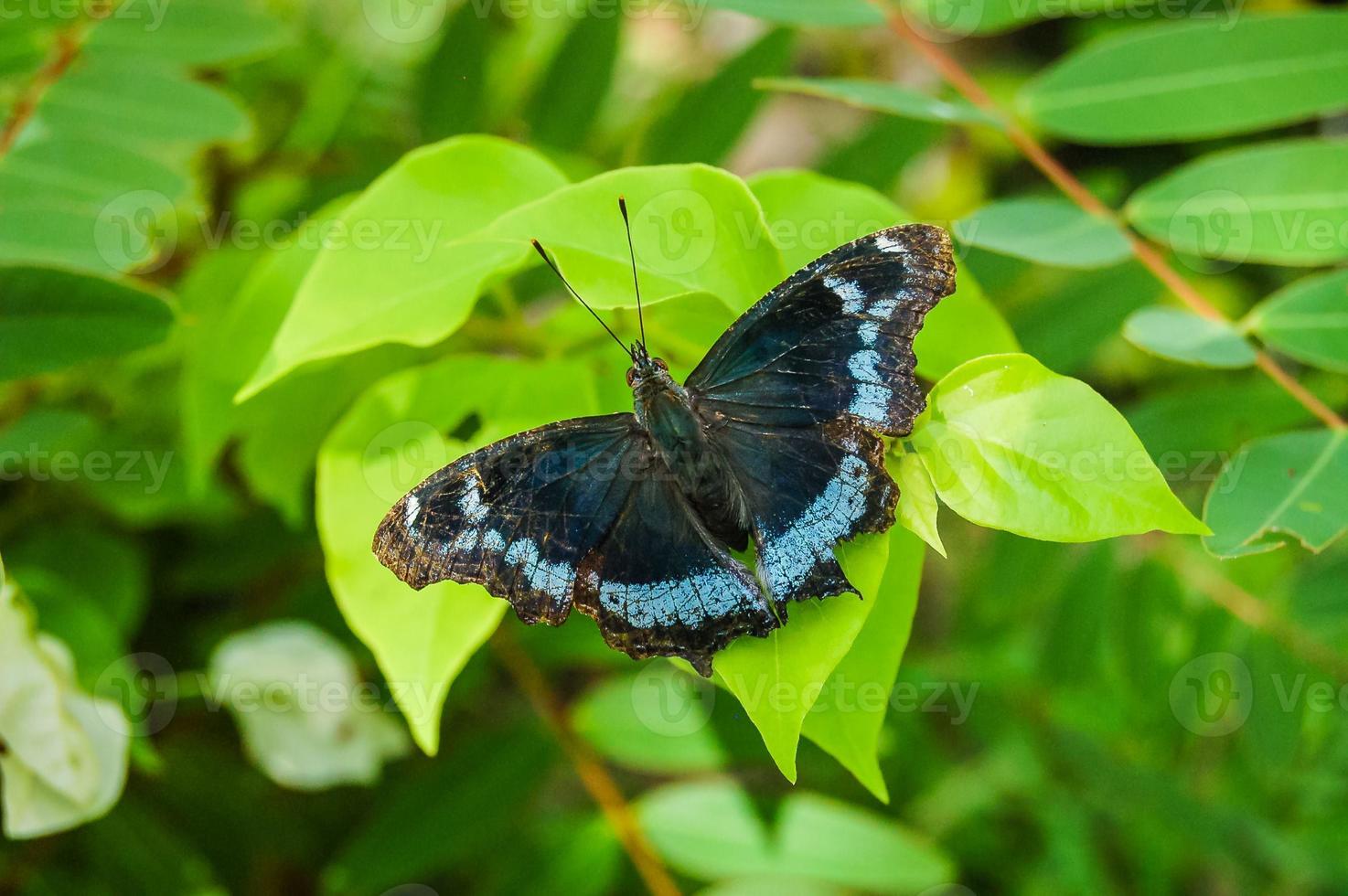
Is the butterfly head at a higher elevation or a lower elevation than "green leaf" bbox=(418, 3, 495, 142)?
lower

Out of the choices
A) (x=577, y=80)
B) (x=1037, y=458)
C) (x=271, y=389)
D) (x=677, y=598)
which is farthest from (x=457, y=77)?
(x=1037, y=458)

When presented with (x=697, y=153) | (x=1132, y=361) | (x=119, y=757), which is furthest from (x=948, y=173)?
(x=119, y=757)

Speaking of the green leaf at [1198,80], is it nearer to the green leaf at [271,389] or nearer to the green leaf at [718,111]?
the green leaf at [718,111]

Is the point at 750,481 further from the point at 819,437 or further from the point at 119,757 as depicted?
the point at 119,757
